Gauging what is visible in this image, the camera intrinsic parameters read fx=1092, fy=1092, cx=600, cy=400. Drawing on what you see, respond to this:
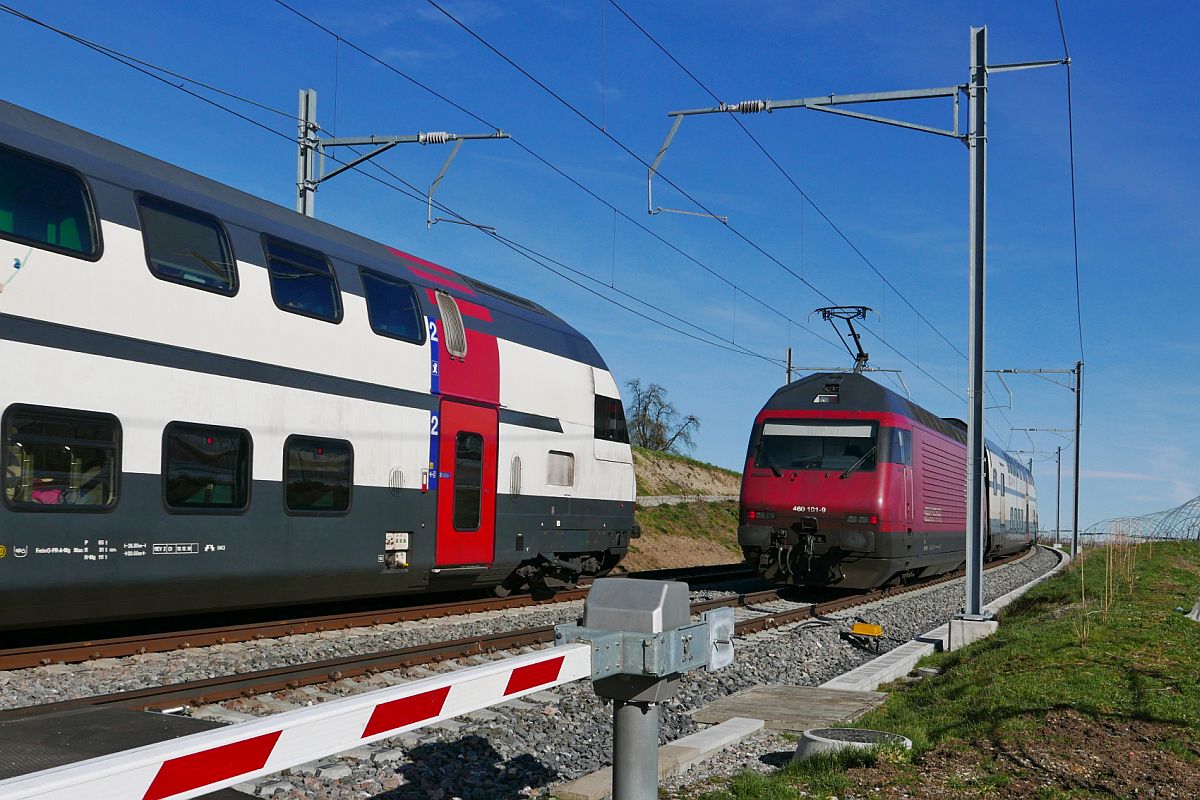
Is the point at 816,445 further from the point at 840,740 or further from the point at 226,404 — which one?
the point at 840,740

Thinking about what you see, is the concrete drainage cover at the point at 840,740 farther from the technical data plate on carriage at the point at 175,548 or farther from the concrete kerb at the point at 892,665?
the technical data plate on carriage at the point at 175,548

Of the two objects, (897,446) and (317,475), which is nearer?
(317,475)

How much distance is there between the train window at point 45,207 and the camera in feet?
27.5

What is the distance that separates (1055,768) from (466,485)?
9.00 meters

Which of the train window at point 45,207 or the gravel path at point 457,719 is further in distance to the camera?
the train window at point 45,207

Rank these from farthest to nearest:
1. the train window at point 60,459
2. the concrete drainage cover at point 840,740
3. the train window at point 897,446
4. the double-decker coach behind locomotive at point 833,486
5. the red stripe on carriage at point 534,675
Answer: the train window at point 897,446 < the double-decker coach behind locomotive at point 833,486 < the train window at point 60,459 < the concrete drainage cover at point 840,740 < the red stripe on carriage at point 534,675

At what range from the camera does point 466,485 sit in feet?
45.7

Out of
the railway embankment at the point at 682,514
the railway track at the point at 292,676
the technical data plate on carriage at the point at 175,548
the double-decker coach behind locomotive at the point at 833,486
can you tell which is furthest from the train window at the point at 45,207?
the railway embankment at the point at 682,514

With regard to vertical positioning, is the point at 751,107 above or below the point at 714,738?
above

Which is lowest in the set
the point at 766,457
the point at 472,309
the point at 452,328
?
the point at 766,457

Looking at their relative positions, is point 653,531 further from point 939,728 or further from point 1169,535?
point 1169,535

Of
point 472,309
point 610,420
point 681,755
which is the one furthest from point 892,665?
point 610,420

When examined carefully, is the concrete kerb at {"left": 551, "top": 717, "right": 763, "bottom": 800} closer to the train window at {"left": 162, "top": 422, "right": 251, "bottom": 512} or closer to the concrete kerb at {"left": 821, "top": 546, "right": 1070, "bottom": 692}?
the concrete kerb at {"left": 821, "top": 546, "right": 1070, "bottom": 692}

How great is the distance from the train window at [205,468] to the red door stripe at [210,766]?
25.8 ft
